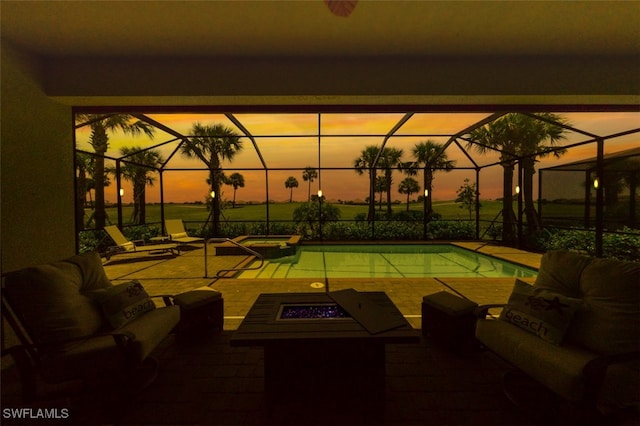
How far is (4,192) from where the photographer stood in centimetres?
252

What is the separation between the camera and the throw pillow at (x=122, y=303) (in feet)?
7.77

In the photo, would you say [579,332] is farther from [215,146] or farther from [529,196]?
[215,146]

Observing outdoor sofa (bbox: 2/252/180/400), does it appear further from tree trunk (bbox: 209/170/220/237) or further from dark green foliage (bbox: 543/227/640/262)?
dark green foliage (bbox: 543/227/640/262)

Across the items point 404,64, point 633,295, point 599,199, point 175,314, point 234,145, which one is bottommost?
point 175,314

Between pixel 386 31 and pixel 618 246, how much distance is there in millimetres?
8741

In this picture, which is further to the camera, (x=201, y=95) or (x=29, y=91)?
(x=201, y=95)

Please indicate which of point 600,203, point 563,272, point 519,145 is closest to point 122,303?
point 563,272

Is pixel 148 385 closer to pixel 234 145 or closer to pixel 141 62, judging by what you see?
pixel 141 62

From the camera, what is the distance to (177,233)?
32.8ft

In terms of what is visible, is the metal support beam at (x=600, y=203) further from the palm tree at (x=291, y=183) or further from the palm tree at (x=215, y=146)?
the palm tree at (x=291, y=183)

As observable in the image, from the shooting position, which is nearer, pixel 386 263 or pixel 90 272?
pixel 90 272

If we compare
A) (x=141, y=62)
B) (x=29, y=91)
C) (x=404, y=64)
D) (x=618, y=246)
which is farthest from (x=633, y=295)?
(x=618, y=246)

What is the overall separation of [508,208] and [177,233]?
11.4m

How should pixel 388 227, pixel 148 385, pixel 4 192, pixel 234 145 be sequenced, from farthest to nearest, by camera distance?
pixel 234 145 → pixel 388 227 → pixel 4 192 → pixel 148 385
